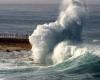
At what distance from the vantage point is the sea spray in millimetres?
44912

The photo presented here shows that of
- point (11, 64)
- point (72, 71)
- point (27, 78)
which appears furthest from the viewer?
point (11, 64)

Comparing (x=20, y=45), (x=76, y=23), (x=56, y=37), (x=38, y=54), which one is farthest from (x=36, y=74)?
(x=20, y=45)

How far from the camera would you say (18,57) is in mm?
47500

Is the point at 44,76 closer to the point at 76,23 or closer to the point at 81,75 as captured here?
the point at 81,75

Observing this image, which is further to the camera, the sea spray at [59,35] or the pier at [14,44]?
the pier at [14,44]

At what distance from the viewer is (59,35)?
163 feet

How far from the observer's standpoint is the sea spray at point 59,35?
44.9 meters

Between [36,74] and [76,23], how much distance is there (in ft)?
58.5

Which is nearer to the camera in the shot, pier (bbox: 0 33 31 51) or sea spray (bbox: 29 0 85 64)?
sea spray (bbox: 29 0 85 64)

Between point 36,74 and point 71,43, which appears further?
point 71,43

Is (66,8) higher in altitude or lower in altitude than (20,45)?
→ higher

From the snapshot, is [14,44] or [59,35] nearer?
[59,35]

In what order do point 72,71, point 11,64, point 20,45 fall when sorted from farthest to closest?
1. point 20,45
2. point 11,64
3. point 72,71

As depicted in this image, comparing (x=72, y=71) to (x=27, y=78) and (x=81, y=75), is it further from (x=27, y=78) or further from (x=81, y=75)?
(x=27, y=78)
